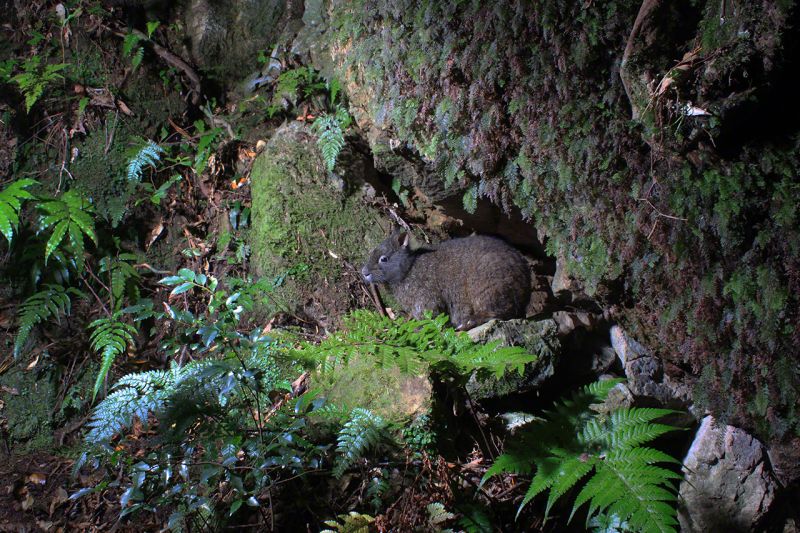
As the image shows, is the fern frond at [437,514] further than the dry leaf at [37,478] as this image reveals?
No

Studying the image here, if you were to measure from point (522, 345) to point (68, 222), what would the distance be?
4696 mm

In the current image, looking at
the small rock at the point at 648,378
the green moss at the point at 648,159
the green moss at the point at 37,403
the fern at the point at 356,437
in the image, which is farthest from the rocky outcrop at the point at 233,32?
the small rock at the point at 648,378

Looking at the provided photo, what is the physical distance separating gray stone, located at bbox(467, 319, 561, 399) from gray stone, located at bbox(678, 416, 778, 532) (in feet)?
4.02

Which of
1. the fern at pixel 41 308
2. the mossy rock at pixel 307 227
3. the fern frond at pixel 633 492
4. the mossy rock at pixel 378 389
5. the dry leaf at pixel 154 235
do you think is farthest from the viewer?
the dry leaf at pixel 154 235

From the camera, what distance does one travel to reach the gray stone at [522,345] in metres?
4.17

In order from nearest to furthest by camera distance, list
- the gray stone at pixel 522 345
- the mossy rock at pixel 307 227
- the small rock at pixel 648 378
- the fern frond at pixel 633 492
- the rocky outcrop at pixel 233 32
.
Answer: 1. the fern frond at pixel 633 492
2. the small rock at pixel 648 378
3. the gray stone at pixel 522 345
4. the mossy rock at pixel 307 227
5. the rocky outcrop at pixel 233 32

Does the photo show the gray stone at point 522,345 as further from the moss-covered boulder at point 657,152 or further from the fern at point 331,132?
the fern at point 331,132

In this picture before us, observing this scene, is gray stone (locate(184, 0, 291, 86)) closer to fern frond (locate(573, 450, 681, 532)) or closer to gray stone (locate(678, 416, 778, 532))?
fern frond (locate(573, 450, 681, 532))

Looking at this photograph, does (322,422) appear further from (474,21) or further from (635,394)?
(474,21)

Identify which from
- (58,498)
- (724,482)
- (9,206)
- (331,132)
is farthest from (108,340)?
(724,482)

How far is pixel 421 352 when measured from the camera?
333 centimetres

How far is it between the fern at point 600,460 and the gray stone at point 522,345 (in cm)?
88

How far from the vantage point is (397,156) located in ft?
17.8

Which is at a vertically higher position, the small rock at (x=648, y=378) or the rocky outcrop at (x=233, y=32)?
the rocky outcrop at (x=233, y=32)
